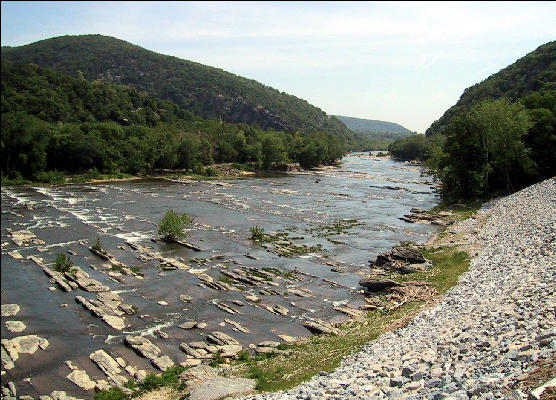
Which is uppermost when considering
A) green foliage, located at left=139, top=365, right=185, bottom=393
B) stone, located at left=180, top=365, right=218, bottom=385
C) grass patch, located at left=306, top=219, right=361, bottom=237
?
grass patch, located at left=306, top=219, right=361, bottom=237

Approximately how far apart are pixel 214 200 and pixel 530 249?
165 ft

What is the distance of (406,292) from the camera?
27.9 m

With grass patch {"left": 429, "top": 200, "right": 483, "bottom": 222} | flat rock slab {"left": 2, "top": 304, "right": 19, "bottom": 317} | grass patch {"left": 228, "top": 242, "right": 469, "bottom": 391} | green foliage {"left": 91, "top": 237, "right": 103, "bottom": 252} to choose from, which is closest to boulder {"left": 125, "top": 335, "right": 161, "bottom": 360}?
grass patch {"left": 228, "top": 242, "right": 469, "bottom": 391}

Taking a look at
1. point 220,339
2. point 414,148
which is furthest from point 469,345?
point 414,148

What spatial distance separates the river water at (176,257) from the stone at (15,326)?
0.35 metres

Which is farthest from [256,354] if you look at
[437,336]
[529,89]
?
[529,89]

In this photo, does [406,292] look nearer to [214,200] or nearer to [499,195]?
[499,195]

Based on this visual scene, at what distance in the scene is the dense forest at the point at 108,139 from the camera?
85125 mm

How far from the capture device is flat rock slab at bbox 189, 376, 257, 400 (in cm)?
1577

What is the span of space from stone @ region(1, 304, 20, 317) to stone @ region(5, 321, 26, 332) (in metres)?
1.35

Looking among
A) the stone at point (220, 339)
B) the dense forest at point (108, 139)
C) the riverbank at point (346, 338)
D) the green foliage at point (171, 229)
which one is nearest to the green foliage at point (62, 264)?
the green foliage at point (171, 229)

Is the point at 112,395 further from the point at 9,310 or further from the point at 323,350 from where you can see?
the point at 9,310

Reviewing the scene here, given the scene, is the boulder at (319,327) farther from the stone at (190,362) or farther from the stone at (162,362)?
the stone at (162,362)

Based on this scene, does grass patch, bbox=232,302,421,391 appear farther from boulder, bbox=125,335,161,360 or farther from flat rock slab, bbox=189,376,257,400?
boulder, bbox=125,335,161,360
